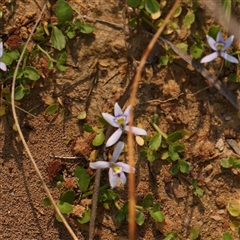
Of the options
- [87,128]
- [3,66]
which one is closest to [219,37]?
[87,128]

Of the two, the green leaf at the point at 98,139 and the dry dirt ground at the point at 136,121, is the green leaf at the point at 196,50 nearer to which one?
the dry dirt ground at the point at 136,121

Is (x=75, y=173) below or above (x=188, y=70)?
below

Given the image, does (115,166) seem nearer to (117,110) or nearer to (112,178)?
(112,178)

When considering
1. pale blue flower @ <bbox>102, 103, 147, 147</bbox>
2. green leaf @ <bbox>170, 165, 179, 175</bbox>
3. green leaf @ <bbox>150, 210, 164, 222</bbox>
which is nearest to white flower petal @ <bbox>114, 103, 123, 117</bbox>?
pale blue flower @ <bbox>102, 103, 147, 147</bbox>

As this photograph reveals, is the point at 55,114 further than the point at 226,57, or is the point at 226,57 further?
the point at 55,114

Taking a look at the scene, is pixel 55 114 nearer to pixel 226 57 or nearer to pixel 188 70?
pixel 188 70

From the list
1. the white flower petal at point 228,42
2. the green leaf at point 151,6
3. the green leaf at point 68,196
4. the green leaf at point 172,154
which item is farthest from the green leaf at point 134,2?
the green leaf at point 68,196

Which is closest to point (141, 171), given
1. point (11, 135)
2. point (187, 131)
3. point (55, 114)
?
point (187, 131)
